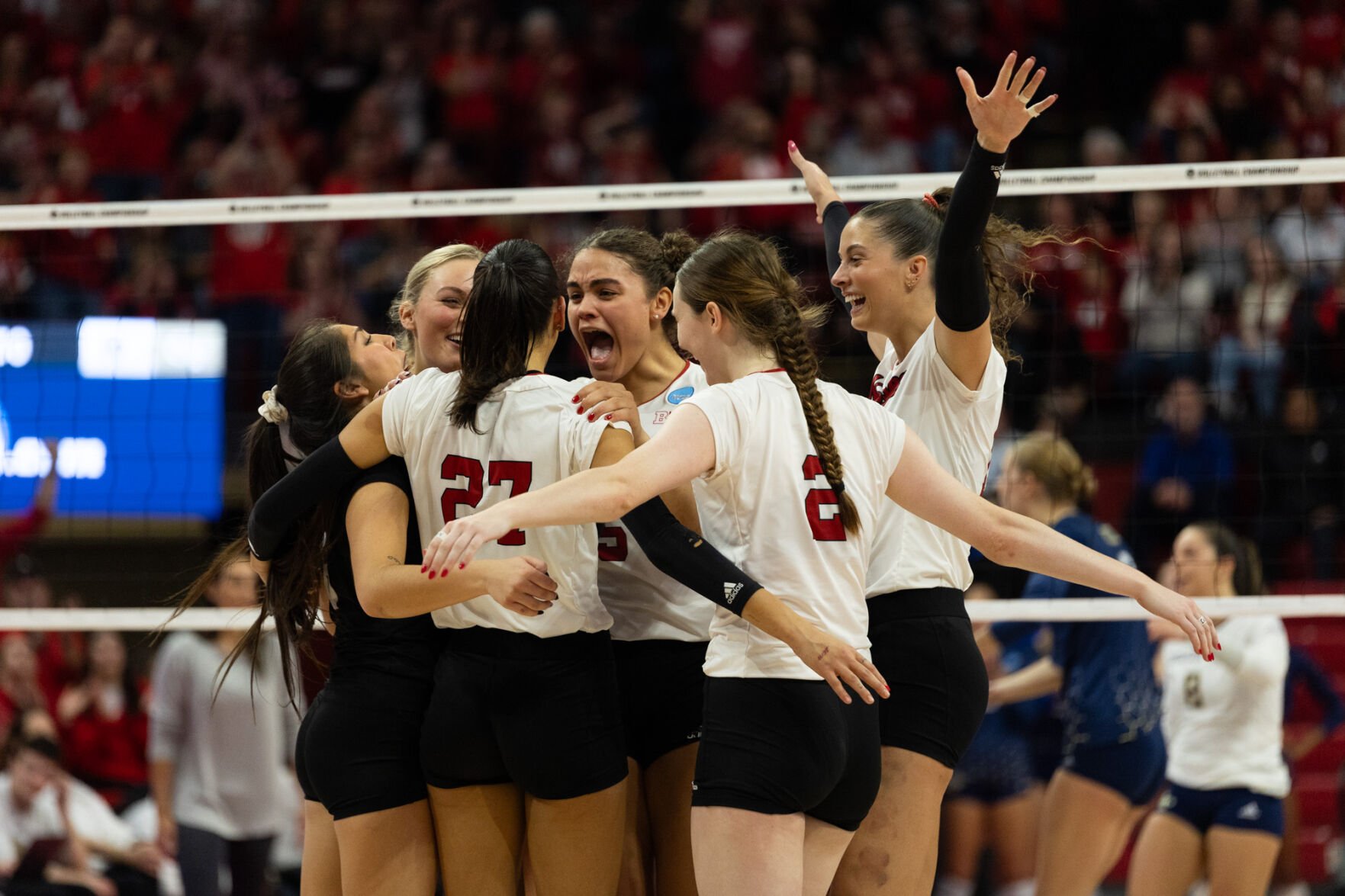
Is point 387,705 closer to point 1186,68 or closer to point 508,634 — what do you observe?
point 508,634

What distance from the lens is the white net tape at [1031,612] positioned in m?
5.44

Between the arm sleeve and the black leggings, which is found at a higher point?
the arm sleeve

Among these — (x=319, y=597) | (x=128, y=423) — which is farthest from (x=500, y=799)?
(x=128, y=423)

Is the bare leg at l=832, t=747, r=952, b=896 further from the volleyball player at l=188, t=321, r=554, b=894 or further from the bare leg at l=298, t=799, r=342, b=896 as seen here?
the bare leg at l=298, t=799, r=342, b=896

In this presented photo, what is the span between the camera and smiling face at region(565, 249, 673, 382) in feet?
13.3

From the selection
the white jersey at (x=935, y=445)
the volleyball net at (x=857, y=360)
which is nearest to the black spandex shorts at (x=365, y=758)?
the white jersey at (x=935, y=445)

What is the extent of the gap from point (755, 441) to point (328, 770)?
4.72ft

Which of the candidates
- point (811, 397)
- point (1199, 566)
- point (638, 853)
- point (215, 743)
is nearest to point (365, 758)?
point (638, 853)

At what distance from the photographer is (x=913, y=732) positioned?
3.59 metres

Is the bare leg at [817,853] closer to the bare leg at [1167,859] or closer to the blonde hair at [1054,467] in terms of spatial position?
the blonde hair at [1054,467]

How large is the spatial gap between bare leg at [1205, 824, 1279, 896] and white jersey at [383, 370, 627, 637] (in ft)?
13.2

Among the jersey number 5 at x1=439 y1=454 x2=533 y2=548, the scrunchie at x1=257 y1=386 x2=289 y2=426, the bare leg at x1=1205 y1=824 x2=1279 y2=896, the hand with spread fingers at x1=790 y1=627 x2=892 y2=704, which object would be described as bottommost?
the bare leg at x1=1205 y1=824 x2=1279 y2=896

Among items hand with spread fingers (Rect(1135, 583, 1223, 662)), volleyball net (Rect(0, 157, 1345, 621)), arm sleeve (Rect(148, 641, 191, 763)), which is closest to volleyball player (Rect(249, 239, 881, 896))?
hand with spread fingers (Rect(1135, 583, 1223, 662))

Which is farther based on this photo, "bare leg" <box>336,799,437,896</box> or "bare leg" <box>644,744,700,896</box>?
"bare leg" <box>644,744,700,896</box>
